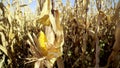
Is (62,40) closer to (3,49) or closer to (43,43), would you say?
(43,43)

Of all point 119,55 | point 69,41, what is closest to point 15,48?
point 69,41

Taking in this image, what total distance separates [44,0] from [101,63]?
502 millimetres

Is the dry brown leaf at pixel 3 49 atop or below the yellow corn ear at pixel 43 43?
below

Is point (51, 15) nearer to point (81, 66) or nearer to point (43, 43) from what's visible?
point (43, 43)

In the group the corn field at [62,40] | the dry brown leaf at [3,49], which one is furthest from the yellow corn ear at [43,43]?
the dry brown leaf at [3,49]

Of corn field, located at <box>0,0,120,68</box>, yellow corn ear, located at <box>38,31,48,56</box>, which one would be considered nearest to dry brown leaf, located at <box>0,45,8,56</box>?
corn field, located at <box>0,0,120,68</box>

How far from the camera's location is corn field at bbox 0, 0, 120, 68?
0.86m

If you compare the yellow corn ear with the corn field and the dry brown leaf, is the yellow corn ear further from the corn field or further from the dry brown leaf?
the dry brown leaf

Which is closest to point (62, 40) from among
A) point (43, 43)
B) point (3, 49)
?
point (43, 43)

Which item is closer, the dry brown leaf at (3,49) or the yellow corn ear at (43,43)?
the yellow corn ear at (43,43)

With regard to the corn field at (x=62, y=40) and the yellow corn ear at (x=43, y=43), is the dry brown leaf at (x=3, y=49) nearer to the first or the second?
the corn field at (x=62, y=40)

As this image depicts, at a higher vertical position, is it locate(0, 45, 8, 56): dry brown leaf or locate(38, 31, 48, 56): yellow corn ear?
locate(38, 31, 48, 56): yellow corn ear

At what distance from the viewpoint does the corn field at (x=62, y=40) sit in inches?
34.0

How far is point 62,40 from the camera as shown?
0.88m
